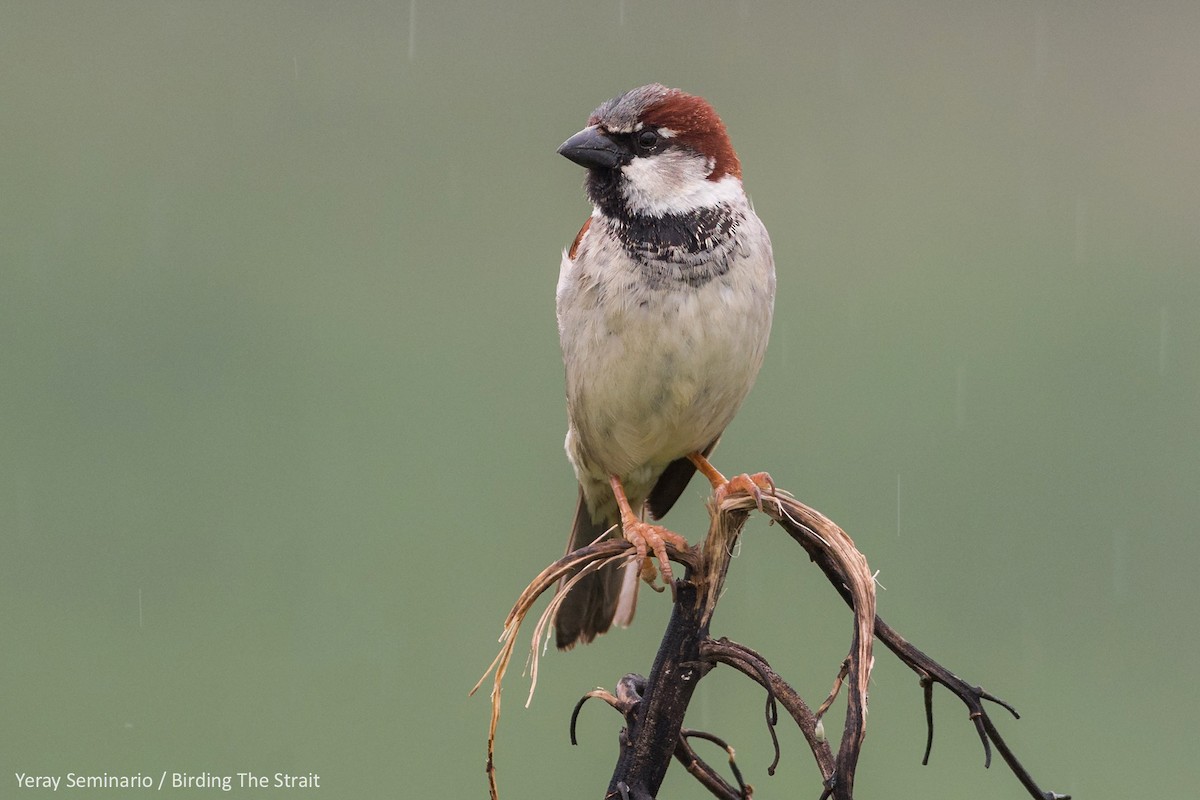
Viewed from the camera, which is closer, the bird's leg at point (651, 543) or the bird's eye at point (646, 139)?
the bird's leg at point (651, 543)

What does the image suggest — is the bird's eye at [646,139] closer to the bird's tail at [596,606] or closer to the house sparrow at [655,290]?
the house sparrow at [655,290]

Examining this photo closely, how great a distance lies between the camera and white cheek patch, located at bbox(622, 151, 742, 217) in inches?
147

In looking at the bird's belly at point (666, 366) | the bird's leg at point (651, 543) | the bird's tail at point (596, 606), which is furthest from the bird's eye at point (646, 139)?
the bird's tail at point (596, 606)

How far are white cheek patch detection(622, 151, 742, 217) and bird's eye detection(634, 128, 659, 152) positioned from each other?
0.03 metres

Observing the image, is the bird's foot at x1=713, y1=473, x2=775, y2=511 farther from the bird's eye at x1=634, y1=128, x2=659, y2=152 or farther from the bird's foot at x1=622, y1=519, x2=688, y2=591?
the bird's eye at x1=634, y1=128, x2=659, y2=152

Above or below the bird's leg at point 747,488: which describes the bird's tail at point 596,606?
below

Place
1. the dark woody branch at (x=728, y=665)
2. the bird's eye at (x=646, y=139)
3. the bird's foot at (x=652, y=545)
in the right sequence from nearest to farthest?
the dark woody branch at (x=728, y=665), the bird's foot at (x=652, y=545), the bird's eye at (x=646, y=139)

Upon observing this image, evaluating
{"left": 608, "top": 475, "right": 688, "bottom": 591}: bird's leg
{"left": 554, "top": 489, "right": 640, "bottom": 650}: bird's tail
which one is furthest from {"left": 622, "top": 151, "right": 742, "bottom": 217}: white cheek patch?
{"left": 554, "top": 489, "right": 640, "bottom": 650}: bird's tail

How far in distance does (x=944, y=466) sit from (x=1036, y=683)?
1070mm

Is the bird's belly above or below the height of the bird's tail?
above

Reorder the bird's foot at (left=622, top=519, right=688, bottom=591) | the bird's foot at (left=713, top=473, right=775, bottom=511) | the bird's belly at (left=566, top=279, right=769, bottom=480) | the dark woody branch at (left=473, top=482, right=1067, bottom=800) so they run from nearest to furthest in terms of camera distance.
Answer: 1. the dark woody branch at (left=473, top=482, right=1067, bottom=800)
2. the bird's foot at (left=713, top=473, right=775, bottom=511)
3. the bird's foot at (left=622, top=519, right=688, bottom=591)
4. the bird's belly at (left=566, top=279, right=769, bottom=480)

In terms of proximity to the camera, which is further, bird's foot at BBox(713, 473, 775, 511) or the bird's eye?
the bird's eye

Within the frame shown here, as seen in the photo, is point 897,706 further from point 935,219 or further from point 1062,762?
point 935,219

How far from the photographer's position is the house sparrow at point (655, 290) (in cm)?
365
